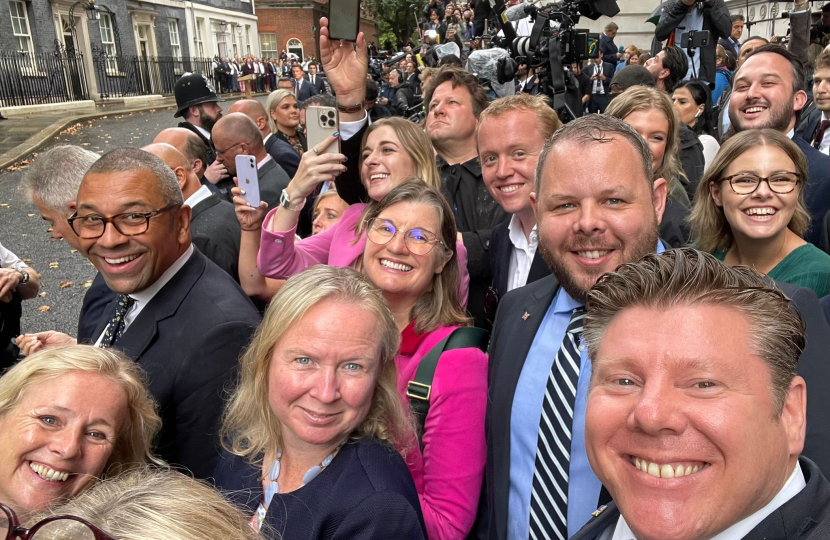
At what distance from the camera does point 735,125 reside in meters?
3.99

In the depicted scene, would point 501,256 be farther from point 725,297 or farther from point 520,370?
point 725,297

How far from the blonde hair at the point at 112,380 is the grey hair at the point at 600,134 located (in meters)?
1.37

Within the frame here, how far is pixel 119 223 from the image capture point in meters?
2.35

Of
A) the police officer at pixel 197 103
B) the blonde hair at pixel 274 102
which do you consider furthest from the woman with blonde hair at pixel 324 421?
the police officer at pixel 197 103

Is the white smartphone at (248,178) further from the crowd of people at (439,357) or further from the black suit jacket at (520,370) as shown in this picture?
the black suit jacket at (520,370)

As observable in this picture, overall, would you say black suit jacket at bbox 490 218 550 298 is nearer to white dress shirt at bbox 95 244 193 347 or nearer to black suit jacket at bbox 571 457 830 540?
white dress shirt at bbox 95 244 193 347

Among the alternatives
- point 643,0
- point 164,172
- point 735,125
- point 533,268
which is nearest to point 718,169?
point 533,268

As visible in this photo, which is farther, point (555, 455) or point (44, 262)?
point (44, 262)

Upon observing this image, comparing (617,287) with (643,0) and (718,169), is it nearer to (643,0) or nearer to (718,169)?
(718,169)

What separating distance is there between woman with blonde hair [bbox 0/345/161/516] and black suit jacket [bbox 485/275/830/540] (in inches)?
40.3

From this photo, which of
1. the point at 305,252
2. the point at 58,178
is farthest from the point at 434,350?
the point at 58,178

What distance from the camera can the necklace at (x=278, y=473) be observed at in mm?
1773

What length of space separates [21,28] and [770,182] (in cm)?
2734

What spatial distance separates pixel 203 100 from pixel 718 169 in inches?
233
